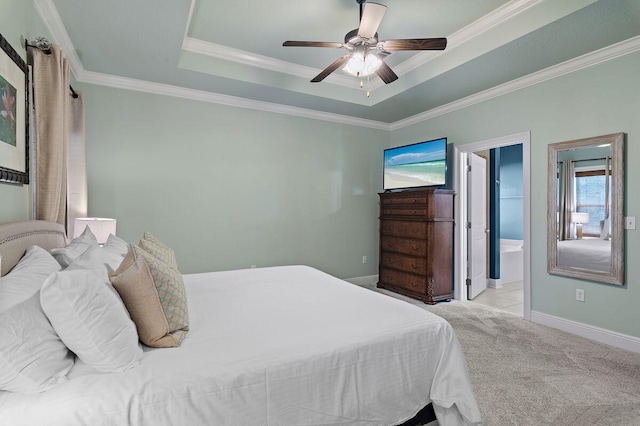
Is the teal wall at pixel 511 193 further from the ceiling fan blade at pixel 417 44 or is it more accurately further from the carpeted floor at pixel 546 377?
the ceiling fan blade at pixel 417 44

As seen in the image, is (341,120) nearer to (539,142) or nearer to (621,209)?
(539,142)

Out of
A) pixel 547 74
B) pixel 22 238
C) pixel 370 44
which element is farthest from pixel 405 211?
pixel 22 238

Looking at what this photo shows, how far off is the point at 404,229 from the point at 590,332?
2191 mm

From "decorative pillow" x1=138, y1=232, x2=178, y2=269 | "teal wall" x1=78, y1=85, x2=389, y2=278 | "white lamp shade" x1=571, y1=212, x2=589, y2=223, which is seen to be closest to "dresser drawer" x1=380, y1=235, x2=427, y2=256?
"teal wall" x1=78, y1=85, x2=389, y2=278

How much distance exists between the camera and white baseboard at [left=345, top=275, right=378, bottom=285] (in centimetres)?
513

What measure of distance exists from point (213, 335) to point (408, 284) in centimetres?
344

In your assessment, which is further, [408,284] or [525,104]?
[408,284]

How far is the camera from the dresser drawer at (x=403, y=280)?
423 centimetres

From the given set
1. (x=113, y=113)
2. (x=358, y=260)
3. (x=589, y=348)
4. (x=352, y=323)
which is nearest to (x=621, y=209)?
(x=589, y=348)

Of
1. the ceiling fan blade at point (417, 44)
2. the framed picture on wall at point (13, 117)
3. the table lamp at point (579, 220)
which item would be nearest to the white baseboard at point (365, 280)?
the table lamp at point (579, 220)

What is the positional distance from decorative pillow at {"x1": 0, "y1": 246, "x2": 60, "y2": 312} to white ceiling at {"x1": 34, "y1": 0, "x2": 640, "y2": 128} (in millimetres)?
1938

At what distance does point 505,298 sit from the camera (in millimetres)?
4531

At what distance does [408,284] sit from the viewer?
4.44m

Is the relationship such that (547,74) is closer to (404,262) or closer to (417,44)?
(417,44)
